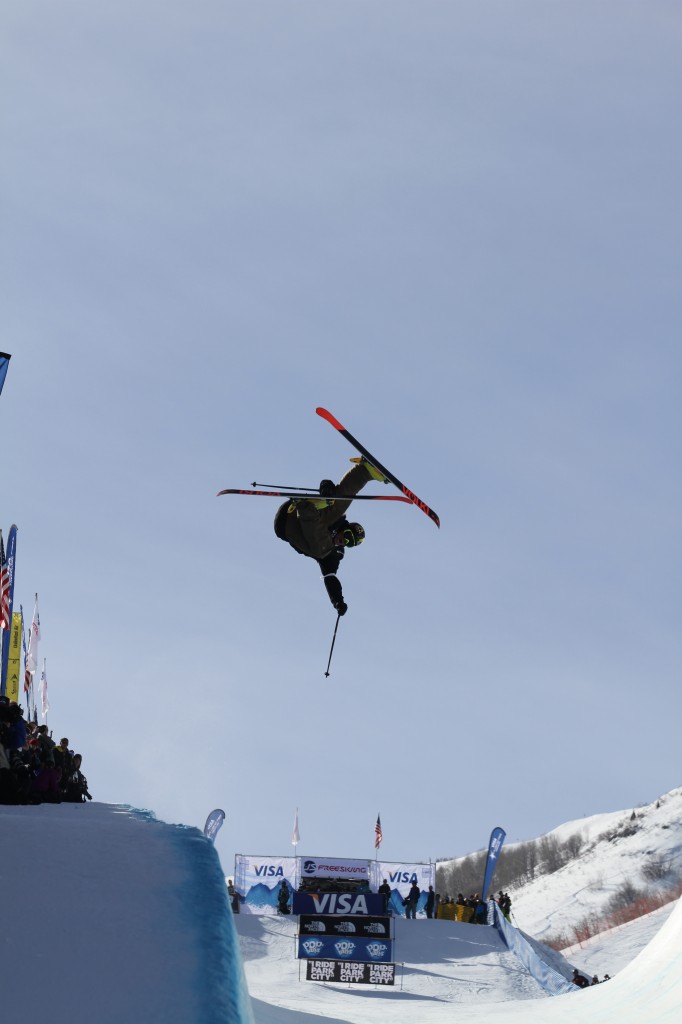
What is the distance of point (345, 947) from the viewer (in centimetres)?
2095

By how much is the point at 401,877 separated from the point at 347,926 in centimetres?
632

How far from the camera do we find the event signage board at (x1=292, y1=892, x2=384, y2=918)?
21609mm

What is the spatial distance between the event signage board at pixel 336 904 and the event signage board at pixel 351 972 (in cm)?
96

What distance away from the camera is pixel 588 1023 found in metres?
13.3

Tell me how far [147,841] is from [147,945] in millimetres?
1482

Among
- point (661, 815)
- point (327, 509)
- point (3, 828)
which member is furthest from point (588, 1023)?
point (661, 815)

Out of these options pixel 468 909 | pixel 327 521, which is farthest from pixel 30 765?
pixel 468 909

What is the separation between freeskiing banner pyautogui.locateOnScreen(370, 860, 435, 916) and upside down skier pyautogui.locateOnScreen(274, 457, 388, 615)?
16870 millimetres

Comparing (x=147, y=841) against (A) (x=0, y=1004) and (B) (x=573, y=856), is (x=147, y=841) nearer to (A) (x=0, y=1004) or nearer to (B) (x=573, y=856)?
(A) (x=0, y=1004)

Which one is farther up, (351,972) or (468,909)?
(468,909)

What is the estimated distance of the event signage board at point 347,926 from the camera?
21.0 m

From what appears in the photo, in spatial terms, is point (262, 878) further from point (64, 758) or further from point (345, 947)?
point (64, 758)

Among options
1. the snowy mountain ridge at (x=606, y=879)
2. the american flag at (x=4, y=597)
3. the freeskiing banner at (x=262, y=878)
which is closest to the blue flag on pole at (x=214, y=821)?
the freeskiing banner at (x=262, y=878)

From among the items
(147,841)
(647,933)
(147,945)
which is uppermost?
(147,841)
